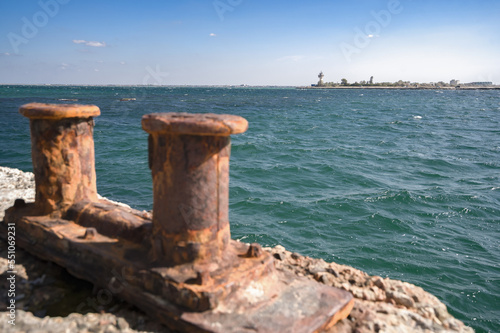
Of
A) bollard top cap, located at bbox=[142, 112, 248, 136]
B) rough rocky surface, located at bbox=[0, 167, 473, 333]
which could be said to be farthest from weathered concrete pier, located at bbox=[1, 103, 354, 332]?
rough rocky surface, located at bbox=[0, 167, 473, 333]

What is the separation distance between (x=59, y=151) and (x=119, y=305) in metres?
1.57

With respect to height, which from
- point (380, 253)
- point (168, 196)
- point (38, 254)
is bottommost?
point (380, 253)

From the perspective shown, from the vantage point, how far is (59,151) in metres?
3.38

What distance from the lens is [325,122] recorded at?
1066 inches

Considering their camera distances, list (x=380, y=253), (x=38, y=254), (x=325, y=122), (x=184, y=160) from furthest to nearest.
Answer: (x=325, y=122)
(x=380, y=253)
(x=38, y=254)
(x=184, y=160)

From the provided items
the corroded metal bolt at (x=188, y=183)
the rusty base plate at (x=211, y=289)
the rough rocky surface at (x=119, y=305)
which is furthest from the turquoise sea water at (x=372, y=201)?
the corroded metal bolt at (x=188, y=183)

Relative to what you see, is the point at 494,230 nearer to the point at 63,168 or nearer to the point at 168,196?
the point at 168,196

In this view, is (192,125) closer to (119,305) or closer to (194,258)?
(194,258)

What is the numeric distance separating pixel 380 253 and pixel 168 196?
507cm

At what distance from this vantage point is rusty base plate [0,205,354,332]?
2.32 metres

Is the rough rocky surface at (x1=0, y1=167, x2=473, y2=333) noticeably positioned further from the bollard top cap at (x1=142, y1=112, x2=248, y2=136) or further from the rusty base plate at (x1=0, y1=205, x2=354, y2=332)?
the bollard top cap at (x1=142, y1=112, x2=248, y2=136)

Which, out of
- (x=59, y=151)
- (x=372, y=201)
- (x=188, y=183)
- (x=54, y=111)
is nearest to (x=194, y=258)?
(x=188, y=183)

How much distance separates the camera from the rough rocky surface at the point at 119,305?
2.50 meters

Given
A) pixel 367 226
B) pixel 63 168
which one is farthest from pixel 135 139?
pixel 63 168
